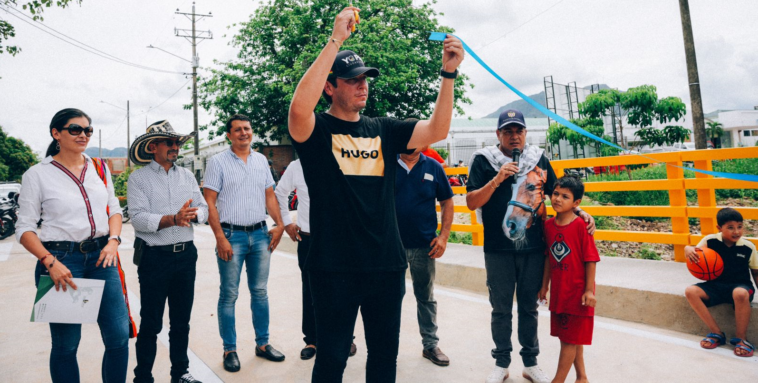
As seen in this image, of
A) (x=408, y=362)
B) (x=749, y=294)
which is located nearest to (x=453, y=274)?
(x=408, y=362)

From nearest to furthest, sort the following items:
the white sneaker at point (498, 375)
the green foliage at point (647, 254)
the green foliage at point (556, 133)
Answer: the white sneaker at point (498, 375), the green foliage at point (647, 254), the green foliage at point (556, 133)

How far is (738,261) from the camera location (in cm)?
367

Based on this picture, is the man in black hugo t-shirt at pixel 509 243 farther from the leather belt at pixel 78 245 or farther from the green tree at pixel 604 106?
the green tree at pixel 604 106

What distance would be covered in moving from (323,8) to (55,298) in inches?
870

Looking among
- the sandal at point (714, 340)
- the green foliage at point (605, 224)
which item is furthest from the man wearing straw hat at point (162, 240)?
the green foliage at point (605, 224)

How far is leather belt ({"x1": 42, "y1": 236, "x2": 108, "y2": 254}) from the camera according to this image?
2775 millimetres

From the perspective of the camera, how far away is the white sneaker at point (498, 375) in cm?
332

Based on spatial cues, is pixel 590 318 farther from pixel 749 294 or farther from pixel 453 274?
pixel 453 274

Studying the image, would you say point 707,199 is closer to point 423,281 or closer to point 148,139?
point 423,281

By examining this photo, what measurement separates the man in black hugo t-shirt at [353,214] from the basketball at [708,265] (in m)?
2.81

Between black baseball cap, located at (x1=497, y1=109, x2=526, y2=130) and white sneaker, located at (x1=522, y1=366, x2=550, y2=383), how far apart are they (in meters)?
1.69

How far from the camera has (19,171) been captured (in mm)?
55781

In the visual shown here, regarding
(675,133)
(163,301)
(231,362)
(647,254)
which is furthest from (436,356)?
(675,133)

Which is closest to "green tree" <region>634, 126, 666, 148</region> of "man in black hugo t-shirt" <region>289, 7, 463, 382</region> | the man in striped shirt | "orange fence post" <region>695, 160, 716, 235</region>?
"orange fence post" <region>695, 160, 716, 235</region>
